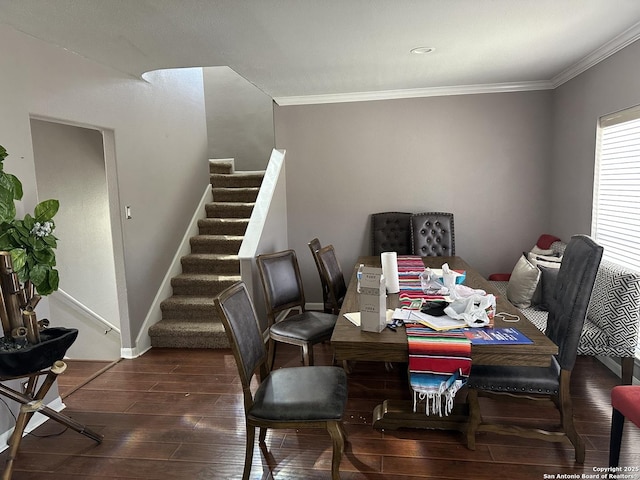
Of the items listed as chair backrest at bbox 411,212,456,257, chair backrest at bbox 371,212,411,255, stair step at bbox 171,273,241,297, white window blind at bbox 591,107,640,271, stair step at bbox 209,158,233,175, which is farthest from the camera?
stair step at bbox 209,158,233,175

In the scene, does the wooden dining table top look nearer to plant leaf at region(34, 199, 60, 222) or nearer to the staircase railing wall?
the staircase railing wall

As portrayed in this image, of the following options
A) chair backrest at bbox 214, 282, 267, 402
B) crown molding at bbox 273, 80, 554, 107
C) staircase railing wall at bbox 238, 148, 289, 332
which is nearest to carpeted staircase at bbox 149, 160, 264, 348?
staircase railing wall at bbox 238, 148, 289, 332

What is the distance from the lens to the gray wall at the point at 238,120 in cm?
592

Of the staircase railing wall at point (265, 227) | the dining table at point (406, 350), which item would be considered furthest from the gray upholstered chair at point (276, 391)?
the staircase railing wall at point (265, 227)

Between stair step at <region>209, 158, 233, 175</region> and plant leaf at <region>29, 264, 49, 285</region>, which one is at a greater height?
stair step at <region>209, 158, 233, 175</region>

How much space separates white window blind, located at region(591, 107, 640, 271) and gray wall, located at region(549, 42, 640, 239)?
75 mm

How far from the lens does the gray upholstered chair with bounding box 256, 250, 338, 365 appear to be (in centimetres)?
273

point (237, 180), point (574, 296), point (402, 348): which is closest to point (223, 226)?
point (237, 180)

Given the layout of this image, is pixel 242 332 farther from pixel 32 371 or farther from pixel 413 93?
pixel 413 93

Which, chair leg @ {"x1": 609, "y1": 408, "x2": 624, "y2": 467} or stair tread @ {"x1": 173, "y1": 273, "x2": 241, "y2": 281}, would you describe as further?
stair tread @ {"x1": 173, "y1": 273, "x2": 241, "y2": 281}

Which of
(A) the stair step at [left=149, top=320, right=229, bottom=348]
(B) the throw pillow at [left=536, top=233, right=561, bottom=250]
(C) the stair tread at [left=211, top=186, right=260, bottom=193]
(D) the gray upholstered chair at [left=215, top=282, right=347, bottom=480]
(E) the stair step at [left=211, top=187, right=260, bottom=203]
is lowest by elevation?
(A) the stair step at [left=149, top=320, right=229, bottom=348]

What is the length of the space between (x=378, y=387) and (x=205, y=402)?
120cm

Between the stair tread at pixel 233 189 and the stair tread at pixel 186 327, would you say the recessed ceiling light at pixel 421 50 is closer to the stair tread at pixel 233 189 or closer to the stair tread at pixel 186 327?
the stair tread at pixel 233 189

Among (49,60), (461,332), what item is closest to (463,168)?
(461,332)
